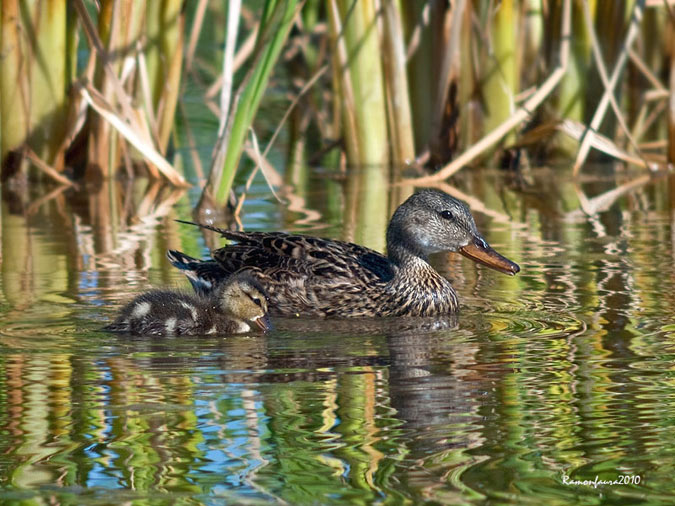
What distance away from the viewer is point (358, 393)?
4410mm

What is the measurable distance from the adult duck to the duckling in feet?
1.47

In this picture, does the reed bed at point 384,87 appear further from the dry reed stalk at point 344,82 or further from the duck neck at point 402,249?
the duck neck at point 402,249

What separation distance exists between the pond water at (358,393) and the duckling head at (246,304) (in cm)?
13

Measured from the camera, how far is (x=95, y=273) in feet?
22.5

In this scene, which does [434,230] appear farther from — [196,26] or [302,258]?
[196,26]

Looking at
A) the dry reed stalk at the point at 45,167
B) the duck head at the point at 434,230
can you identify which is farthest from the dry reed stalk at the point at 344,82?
the duck head at the point at 434,230

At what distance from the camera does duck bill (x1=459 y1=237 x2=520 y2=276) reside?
6.10 m

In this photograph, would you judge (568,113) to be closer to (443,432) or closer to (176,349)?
(176,349)

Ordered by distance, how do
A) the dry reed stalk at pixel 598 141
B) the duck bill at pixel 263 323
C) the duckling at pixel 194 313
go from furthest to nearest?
the dry reed stalk at pixel 598 141 < the duck bill at pixel 263 323 < the duckling at pixel 194 313

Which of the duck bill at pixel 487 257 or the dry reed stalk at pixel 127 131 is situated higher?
the dry reed stalk at pixel 127 131

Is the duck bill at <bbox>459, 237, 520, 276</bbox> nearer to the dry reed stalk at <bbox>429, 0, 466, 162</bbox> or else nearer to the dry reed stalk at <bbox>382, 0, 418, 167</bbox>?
the dry reed stalk at <bbox>429, 0, 466, 162</bbox>

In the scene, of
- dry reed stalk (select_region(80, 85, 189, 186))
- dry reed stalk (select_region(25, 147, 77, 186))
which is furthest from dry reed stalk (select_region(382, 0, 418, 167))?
dry reed stalk (select_region(25, 147, 77, 186))

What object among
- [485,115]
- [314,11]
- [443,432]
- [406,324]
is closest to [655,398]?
[443,432]

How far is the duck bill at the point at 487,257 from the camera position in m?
6.10
